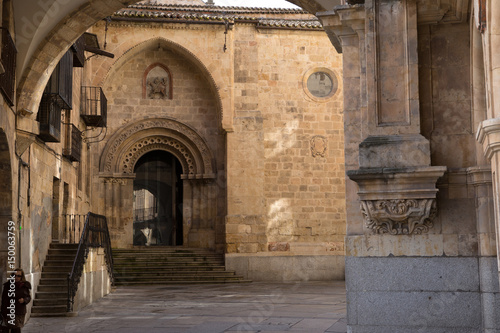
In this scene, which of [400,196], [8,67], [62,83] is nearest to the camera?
[400,196]

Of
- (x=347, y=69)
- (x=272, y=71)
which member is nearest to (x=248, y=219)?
(x=272, y=71)

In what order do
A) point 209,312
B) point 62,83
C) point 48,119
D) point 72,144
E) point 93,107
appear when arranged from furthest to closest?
point 93,107 → point 72,144 → point 62,83 → point 48,119 → point 209,312

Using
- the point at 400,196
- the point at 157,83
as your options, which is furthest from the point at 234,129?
the point at 400,196

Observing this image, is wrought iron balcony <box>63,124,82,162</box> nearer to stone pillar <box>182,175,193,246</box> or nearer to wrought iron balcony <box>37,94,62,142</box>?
wrought iron balcony <box>37,94,62,142</box>

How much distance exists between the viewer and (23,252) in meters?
11.3

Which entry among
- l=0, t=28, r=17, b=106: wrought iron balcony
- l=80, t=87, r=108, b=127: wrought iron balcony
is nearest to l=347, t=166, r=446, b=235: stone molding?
l=0, t=28, r=17, b=106: wrought iron balcony

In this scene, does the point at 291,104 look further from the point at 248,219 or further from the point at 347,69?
the point at 347,69

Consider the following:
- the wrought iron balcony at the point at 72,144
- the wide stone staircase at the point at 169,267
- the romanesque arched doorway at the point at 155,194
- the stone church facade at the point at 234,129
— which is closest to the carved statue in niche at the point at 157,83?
the stone church facade at the point at 234,129

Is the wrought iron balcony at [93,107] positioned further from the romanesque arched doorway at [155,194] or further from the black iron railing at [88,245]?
the black iron railing at [88,245]

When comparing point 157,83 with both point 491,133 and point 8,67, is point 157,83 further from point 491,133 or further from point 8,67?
point 491,133

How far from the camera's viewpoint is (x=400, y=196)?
22.4ft

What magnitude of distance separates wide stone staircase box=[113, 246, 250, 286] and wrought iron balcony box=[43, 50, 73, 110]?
6591mm

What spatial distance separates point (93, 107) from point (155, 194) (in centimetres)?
454

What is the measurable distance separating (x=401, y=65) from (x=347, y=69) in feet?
→ 2.40
